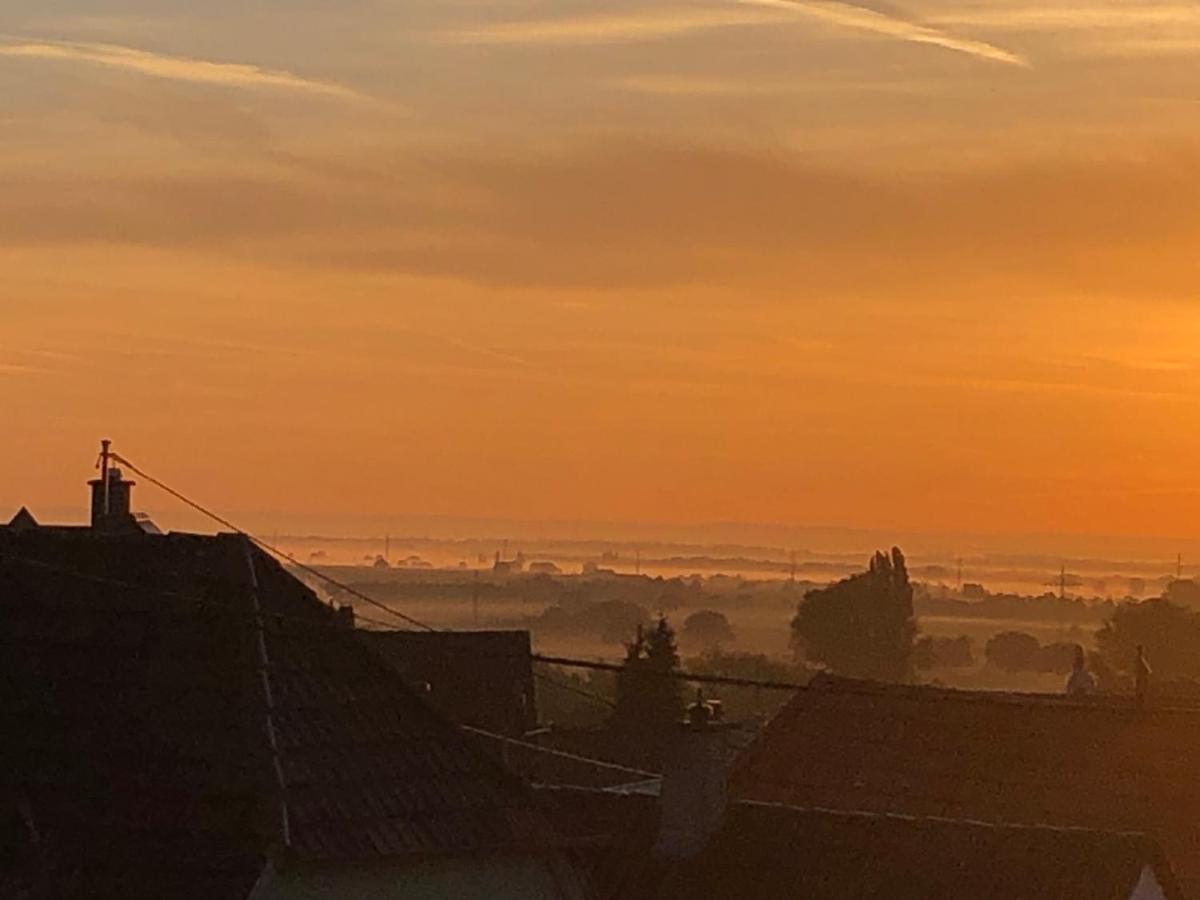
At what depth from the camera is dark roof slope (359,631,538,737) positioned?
49.4 m

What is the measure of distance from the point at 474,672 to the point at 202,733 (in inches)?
1190

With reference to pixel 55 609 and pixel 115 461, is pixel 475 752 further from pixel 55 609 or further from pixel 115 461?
pixel 115 461

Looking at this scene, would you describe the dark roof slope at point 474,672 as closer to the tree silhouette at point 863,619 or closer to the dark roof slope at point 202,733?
the dark roof slope at point 202,733

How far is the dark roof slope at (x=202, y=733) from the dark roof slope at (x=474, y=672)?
25.7 m

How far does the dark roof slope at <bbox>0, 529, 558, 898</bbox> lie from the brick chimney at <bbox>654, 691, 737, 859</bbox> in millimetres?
4789

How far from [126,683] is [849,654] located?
12955cm

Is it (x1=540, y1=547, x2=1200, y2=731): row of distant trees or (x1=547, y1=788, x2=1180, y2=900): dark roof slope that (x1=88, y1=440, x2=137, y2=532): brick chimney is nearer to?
(x1=547, y1=788, x2=1180, y2=900): dark roof slope

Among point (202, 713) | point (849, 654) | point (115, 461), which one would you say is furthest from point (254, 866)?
point (849, 654)

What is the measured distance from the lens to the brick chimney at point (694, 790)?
27.0 meters

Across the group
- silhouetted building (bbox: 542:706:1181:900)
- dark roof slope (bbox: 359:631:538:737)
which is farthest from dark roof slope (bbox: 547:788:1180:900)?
dark roof slope (bbox: 359:631:538:737)

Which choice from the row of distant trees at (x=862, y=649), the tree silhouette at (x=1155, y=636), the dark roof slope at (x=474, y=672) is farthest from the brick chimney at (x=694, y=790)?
the tree silhouette at (x=1155, y=636)

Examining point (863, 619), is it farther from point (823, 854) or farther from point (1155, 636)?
point (823, 854)

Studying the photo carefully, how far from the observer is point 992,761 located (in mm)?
33062

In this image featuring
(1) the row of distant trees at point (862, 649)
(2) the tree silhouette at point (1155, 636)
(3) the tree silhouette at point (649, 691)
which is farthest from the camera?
(2) the tree silhouette at point (1155, 636)
